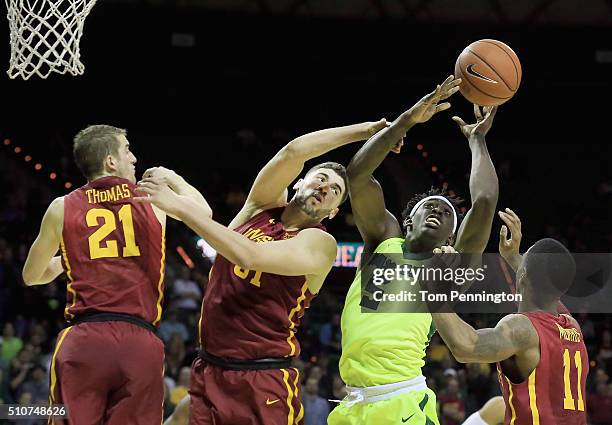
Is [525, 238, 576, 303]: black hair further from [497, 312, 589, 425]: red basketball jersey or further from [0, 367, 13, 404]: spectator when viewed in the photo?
[0, 367, 13, 404]: spectator

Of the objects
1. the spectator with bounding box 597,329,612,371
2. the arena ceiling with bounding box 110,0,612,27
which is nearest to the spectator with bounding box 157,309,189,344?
the spectator with bounding box 597,329,612,371

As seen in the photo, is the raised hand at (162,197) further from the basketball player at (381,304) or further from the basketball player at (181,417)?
the basketball player at (181,417)

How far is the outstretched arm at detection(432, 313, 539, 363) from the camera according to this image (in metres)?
3.92

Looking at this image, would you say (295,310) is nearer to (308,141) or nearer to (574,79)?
(308,141)

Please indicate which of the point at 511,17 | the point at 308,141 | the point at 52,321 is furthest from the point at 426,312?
the point at 511,17

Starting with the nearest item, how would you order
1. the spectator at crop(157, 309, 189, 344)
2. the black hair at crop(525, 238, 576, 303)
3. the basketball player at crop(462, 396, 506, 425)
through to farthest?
the black hair at crop(525, 238, 576, 303)
the basketball player at crop(462, 396, 506, 425)
the spectator at crop(157, 309, 189, 344)

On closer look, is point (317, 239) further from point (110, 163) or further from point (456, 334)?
point (110, 163)

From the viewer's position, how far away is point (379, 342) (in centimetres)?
470

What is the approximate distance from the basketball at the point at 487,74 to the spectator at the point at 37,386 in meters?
6.23

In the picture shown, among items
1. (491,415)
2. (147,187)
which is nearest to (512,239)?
(491,415)

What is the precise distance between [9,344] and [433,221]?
277 inches

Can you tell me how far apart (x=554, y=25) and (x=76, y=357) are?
12461 millimetres

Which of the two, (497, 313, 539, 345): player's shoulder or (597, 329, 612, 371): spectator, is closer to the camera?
(497, 313, 539, 345): player's shoulder

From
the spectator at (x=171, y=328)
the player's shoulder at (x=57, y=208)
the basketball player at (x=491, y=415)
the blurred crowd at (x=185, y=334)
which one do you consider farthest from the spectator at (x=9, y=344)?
the player's shoulder at (x=57, y=208)
